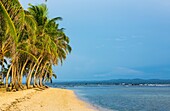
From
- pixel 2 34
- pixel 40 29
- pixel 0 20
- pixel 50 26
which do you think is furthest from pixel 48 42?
A: pixel 0 20

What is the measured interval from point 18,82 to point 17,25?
19775 mm

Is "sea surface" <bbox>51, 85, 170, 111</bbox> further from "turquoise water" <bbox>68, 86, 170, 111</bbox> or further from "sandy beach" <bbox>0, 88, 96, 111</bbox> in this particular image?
"sandy beach" <bbox>0, 88, 96, 111</bbox>

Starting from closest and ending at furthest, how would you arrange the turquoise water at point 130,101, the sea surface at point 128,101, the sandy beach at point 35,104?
1. the sandy beach at point 35,104
2. the sea surface at point 128,101
3. the turquoise water at point 130,101

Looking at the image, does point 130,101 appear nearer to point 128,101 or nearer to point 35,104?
point 128,101

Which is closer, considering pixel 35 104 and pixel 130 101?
pixel 35 104

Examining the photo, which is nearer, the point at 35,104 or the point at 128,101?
the point at 35,104

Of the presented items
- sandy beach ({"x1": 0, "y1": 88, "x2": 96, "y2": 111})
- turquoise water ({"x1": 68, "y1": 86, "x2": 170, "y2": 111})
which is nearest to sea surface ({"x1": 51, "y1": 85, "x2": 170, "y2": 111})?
turquoise water ({"x1": 68, "y1": 86, "x2": 170, "y2": 111})

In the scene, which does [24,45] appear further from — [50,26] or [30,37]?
[50,26]

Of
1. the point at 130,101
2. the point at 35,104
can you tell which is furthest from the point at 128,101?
the point at 35,104

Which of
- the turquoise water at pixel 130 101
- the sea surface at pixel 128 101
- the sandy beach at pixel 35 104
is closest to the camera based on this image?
the sandy beach at pixel 35 104

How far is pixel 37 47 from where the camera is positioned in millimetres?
41281

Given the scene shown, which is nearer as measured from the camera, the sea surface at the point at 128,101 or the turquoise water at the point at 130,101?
the sea surface at the point at 128,101

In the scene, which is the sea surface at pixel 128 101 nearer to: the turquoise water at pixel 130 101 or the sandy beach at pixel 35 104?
the turquoise water at pixel 130 101

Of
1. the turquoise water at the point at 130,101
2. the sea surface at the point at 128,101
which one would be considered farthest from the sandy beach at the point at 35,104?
the turquoise water at the point at 130,101
